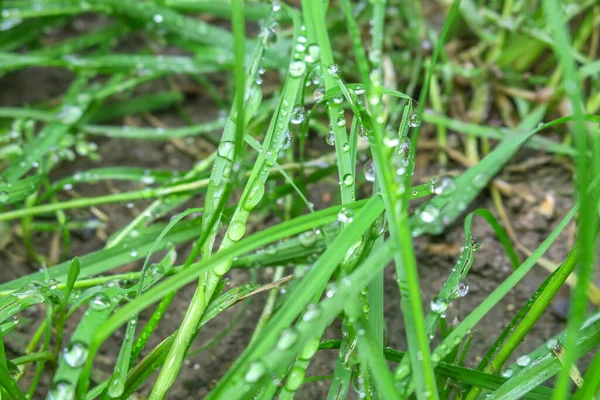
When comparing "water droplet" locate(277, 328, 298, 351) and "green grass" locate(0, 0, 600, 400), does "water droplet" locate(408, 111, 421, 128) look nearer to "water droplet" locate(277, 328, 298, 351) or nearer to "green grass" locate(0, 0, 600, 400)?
"green grass" locate(0, 0, 600, 400)

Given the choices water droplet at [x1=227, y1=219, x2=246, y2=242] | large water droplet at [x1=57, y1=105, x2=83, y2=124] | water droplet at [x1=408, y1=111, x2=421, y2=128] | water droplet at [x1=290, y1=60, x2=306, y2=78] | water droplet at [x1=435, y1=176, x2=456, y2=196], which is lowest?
large water droplet at [x1=57, y1=105, x2=83, y2=124]

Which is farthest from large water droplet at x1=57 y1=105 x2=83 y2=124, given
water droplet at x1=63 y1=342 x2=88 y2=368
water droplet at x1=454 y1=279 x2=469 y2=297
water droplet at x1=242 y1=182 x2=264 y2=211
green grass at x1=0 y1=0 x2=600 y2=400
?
water droplet at x1=454 y1=279 x2=469 y2=297

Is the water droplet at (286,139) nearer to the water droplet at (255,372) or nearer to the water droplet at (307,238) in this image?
the water droplet at (307,238)

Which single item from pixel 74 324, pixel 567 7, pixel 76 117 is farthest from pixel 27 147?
pixel 567 7

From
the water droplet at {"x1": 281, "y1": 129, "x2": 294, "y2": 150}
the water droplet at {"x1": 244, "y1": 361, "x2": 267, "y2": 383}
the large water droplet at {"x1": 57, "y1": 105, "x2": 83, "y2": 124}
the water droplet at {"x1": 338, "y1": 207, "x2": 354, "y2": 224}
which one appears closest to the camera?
the water droplet at {"x1": 244, "y1": 361, "x2": 267, "y2": 383}

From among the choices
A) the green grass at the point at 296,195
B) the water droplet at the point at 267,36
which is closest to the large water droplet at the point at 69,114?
the green grass at the point at 296,195

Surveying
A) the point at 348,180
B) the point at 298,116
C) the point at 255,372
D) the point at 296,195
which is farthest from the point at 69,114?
the point at 255,372

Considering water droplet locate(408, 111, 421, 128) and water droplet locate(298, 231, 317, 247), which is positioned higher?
water droplet locate(408, 111, 421, 128)
